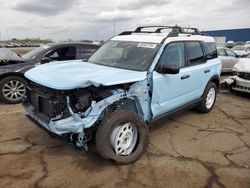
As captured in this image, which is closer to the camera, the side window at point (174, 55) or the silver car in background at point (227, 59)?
the side window at point (174, 55)

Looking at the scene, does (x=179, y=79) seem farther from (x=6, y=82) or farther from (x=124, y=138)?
(x=6, y=82)

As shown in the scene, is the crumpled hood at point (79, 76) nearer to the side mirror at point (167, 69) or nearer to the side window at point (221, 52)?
the side mirror at point (167, 69)

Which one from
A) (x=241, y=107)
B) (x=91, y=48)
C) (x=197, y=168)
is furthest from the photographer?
(x=91, y=48)

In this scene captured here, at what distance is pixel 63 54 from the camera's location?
803 cm

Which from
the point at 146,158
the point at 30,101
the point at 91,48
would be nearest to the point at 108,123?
the point at 146,158

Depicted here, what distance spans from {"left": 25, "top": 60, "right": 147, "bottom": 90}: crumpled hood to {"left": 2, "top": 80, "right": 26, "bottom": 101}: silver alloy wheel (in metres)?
2.83

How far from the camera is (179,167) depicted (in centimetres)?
404

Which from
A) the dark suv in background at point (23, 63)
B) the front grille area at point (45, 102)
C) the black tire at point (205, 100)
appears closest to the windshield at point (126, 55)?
the front grille area at point (45, 102)

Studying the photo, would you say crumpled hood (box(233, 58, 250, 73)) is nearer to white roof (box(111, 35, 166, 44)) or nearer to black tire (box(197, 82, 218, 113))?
black tire (box(197, 82, 218, 113))

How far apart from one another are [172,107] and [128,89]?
1.35 metres

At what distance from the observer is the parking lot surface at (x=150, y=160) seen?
144 inches

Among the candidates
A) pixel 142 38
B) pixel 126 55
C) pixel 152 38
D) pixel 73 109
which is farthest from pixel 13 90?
pixel 73 109

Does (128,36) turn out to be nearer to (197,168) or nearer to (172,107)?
(172,107)

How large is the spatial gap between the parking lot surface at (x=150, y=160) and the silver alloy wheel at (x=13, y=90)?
1.47m
